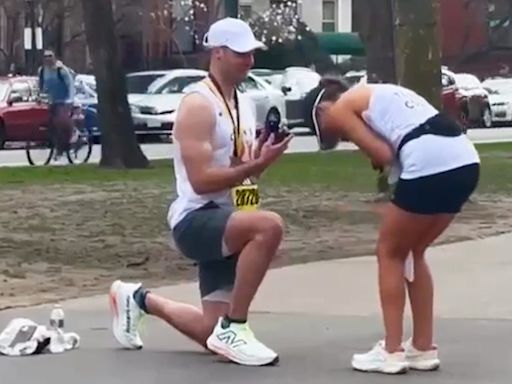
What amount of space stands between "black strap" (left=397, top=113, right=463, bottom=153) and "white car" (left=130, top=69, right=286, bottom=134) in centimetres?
2669

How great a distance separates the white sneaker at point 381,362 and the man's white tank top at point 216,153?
3.55 feet

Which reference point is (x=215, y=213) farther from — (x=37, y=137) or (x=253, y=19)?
(x=253, y=19)

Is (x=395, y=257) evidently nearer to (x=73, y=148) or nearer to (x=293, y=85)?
(x=73, y=148)

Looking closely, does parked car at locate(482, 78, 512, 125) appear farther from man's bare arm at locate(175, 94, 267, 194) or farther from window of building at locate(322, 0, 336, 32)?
man's bare arm at locate(175, 94, 267, 194)

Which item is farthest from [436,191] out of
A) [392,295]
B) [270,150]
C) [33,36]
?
[33,36]

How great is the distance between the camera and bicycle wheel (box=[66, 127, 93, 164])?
27359 millimetres

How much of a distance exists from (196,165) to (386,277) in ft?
3.65

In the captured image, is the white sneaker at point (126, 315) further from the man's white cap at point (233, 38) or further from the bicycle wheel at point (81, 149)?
the bicycle wheel at point (81, 149)

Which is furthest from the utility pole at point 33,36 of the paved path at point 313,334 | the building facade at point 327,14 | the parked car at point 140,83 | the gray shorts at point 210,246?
the gray shorts at point 210,246

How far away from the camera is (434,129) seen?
795cm

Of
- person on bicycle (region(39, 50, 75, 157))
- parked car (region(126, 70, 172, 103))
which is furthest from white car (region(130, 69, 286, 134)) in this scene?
person on bicycle (region(39, 50, 75, 157))

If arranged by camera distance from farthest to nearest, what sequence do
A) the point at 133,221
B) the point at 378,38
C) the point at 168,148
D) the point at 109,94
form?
1. the point at 168,148
2. the point at 378,38
3. the point at 109,94
4. the point at 133,221

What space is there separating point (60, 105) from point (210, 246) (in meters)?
19.3

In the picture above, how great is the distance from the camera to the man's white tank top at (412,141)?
7.88 meters
